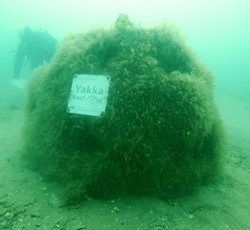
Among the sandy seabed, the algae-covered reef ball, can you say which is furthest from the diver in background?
the sandy seabed

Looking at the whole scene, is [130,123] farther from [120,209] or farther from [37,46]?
[37,46]

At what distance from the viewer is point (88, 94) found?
258 centimetres

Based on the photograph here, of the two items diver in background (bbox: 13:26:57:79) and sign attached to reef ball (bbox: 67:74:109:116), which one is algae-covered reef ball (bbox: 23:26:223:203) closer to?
sign attached to reef ball (bbox: 67:74:109:116)

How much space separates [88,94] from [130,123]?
74cm

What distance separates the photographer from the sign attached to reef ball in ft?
8.08

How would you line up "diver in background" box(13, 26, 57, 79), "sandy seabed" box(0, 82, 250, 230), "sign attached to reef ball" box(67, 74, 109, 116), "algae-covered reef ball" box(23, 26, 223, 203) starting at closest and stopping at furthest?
"sandy seabed" box(0, 82, 250, 230) → "algae-covered reef ball" box(23, 26, 223, 203) → "sign attached to reef ball" box(67, 74, 109, 116) → "diver in background" box(13, 26, 57, 79)

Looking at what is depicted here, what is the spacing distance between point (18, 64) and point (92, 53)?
28.2ft

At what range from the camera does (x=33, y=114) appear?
291 centimetres

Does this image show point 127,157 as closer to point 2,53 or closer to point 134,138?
point 134,138

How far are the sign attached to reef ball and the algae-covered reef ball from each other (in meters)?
0.07

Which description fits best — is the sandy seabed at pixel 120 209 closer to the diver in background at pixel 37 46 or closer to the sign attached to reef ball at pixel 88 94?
the sign attached to reef ball at pixel 88 94

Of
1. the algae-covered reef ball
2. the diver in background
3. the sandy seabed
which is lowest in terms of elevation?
the sandy seabed

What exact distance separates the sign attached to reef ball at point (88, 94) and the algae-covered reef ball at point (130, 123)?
0.23 ft

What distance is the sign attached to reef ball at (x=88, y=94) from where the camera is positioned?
246 centimetres
